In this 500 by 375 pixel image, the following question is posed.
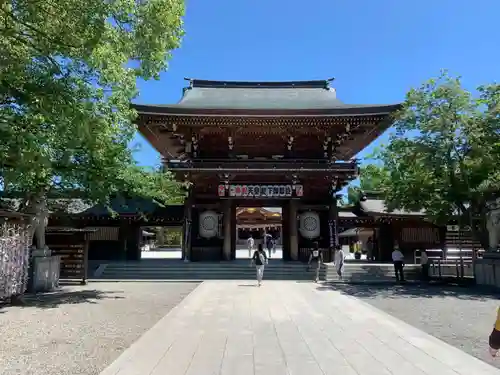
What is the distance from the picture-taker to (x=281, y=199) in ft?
71.5

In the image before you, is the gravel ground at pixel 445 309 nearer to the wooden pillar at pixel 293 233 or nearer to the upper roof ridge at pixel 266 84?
the wooden pillar at pixel 293 233

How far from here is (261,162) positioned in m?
20.7

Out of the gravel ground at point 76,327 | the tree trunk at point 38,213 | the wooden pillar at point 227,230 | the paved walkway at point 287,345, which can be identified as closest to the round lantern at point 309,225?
the wooden pillar at point 227,230

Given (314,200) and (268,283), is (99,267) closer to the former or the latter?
(268,283)

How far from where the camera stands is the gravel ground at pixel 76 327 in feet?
19.9

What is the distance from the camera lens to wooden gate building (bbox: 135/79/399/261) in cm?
2000

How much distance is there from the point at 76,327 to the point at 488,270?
14.7 metres

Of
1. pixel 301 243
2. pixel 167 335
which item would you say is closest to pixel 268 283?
pixel 301 243

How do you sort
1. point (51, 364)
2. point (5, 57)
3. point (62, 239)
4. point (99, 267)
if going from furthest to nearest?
1. point (99, 267)
2. point (62, 239)
3. point (5, 57)
4. point (51, 364)

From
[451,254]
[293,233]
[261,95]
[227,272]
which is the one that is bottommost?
[227,272]

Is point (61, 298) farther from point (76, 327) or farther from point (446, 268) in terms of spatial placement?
point (446, 268)

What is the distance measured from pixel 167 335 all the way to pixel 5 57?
5627 mm

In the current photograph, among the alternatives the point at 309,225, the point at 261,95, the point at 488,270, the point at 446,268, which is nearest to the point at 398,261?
the point at 488,270

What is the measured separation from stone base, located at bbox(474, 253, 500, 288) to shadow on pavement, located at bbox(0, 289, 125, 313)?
43.8ft
